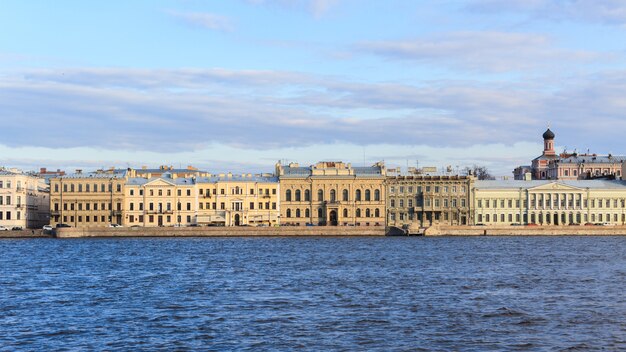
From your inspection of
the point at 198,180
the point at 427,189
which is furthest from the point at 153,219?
the point at 427,189

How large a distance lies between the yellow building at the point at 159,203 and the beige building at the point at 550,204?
2697cm

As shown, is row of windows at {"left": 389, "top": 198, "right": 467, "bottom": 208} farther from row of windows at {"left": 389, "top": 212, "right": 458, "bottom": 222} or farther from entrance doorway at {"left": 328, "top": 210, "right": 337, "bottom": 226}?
entrance doorway at {"left": 328, "top": 210, "right": 337, "bottom": 226}

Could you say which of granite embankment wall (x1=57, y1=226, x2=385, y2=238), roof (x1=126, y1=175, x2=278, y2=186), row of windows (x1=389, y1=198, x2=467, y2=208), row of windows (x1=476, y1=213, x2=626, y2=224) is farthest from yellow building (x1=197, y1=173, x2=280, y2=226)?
row of windows (x1=476, y1=213, x2=626, y2=224)

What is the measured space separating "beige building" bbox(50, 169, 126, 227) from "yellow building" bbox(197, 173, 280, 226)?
7.65 metres

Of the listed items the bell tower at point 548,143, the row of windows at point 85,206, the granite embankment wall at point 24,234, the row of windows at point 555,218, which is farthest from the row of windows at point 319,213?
the bell tower at point 548,143

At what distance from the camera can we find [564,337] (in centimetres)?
2392

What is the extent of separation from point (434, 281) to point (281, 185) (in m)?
58.3

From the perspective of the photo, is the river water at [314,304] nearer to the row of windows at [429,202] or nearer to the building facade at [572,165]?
the row of windows at [429,202]

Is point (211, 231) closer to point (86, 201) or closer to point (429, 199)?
point (86, 201)

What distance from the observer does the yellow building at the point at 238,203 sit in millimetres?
94312

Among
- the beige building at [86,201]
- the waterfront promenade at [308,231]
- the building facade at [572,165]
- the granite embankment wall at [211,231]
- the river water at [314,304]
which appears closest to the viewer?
the river water at [314,304]

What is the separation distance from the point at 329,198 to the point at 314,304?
215 feet

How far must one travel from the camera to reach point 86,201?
9350 centimetres

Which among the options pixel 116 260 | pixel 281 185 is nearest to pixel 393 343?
pixel 116 260
